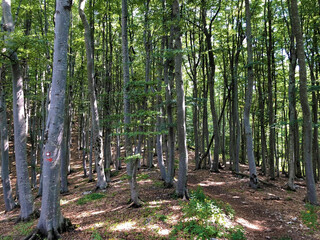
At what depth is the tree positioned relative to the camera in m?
4.69

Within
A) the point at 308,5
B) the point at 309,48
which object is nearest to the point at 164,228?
the point at 308,5

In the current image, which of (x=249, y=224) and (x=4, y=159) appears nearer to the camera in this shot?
(x=249, y=224)

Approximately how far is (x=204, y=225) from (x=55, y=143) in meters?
4.17

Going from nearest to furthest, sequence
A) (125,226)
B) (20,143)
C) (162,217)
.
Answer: (125,226), (162,217), (20,143)

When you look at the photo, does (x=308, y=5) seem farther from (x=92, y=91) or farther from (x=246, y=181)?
(x=92, y=91)

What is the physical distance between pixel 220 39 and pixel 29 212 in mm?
14761

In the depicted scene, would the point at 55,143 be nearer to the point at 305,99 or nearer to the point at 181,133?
the point at 181,133

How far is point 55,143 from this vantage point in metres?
4.77

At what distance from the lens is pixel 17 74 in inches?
275

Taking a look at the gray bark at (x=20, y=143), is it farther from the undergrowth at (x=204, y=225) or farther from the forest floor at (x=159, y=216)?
the undergrowth at (x=204, y=225)

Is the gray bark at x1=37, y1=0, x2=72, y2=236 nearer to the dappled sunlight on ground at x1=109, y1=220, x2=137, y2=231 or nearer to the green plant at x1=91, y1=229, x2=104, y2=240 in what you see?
the green plant at x1=91, y1=229, x2=104, y2=240

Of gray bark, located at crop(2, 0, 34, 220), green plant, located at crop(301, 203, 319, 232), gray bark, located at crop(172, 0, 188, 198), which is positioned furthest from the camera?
gray bark, located at crop(172, 0, 188, 198)

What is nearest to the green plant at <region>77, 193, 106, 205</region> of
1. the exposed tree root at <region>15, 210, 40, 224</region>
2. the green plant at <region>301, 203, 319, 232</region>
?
the exposed tree root at <region>15, 210, 40, 224</region>

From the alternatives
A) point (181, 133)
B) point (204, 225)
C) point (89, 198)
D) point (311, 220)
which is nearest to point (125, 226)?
point (204, 225)
